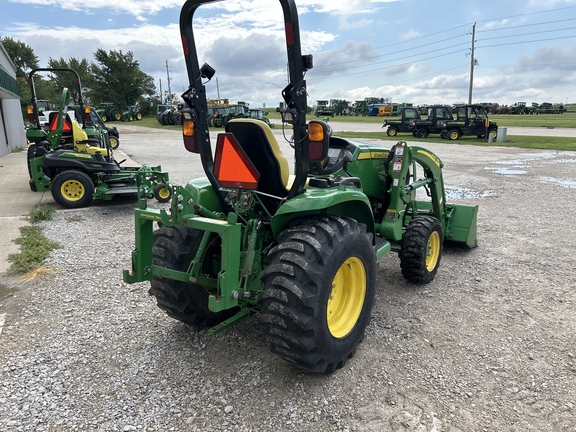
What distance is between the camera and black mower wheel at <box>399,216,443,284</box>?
185 inches

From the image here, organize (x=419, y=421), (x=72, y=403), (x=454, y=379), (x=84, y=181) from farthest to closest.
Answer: (x=84, y=181) < (x=454, y=379) < (x=72, y=403) < (x=419, y=421)

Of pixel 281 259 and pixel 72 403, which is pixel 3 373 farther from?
pixel 281 259

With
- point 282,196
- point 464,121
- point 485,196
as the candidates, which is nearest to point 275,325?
point 282,196

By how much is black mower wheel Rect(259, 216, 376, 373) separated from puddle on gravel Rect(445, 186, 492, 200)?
7.37m

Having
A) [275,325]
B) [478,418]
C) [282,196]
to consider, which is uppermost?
[282,196]

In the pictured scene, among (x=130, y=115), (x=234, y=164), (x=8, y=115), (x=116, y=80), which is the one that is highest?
(x=116, y=80)

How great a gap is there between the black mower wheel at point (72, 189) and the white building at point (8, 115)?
11.7 meters

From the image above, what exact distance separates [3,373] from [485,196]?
30.8 feet

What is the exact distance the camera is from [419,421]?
2754 mm

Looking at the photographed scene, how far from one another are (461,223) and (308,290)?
3.84 meters

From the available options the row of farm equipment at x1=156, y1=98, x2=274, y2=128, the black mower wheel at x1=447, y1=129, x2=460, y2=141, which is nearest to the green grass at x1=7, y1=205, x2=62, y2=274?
the row of farm equipment at x1=156, y1=98, x2=274, y2=128

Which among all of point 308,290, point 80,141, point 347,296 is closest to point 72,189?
point 80,141

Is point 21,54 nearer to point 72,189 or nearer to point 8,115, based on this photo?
point 8,115

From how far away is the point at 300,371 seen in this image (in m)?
3.21
